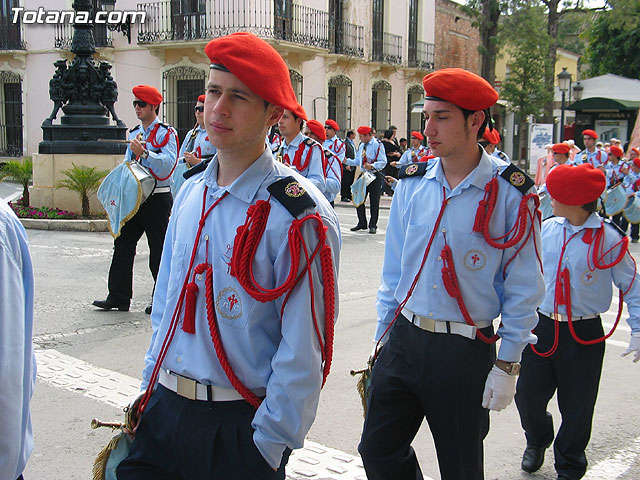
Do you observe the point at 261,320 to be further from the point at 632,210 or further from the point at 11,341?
the point at 632,210

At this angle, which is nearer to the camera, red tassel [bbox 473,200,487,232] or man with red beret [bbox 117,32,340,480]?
man with red beret [bbox 117,32,340,480]

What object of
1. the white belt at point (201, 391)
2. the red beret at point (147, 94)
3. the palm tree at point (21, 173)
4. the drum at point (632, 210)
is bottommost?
the drum at point (632, 210)

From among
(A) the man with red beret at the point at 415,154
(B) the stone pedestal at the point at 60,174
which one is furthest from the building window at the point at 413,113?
(B) the stone pedestal at the point at 60,174

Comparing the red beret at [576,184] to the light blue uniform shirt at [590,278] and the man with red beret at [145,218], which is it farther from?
the man with red beret at [145,218]

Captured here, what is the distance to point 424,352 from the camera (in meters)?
3.22

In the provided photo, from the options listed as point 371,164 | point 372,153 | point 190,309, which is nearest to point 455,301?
point 190,309

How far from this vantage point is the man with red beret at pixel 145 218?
7.60 meters

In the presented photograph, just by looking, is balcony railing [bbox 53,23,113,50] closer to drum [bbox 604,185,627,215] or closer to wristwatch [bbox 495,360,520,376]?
drum [bbox 604,185,627,215]

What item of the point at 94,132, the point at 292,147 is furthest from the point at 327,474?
the point at 94,132

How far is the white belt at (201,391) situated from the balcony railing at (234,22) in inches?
929

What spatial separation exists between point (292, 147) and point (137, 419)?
6149 millimetres

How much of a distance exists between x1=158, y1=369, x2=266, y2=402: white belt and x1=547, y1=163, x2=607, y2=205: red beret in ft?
8.39

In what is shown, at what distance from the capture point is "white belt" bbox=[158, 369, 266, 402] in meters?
2.42

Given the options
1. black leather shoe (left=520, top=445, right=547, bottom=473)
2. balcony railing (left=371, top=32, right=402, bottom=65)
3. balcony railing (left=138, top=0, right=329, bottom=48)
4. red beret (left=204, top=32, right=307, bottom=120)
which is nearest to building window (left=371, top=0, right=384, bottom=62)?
balcony railing (left=371, top=32, right=402, bottom=65)
